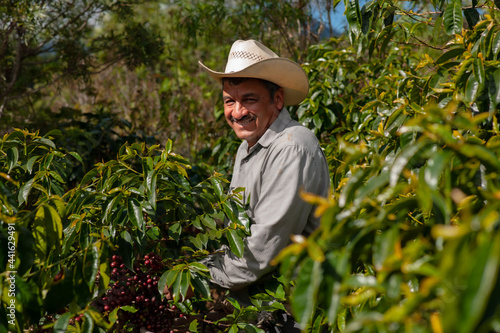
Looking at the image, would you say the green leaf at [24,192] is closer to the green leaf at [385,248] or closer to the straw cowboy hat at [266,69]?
the straw cowboy hat at [266,69]

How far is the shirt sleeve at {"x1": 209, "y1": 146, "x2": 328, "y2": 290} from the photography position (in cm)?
206

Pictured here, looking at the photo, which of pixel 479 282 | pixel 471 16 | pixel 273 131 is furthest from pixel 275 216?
pixel 479 282

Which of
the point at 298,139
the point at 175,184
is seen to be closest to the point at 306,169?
the point at 298,139

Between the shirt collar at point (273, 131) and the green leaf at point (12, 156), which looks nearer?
the green leaf at point (12, 156)

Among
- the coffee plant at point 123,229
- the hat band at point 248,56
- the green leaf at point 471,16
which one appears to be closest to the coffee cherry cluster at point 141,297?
the coffee plant at point 123,229

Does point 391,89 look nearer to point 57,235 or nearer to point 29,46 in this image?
point 57,235

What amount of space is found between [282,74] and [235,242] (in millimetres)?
993

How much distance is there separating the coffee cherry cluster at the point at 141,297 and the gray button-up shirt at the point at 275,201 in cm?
30

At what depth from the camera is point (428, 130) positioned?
1000mm

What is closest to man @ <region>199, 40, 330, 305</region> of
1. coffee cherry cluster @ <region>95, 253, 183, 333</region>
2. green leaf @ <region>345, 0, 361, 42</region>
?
coffee cherry cluster @ <region>95, 253, 183, 333</region>

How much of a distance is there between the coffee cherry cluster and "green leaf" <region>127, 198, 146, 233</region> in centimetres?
25

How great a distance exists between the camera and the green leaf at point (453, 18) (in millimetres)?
1914

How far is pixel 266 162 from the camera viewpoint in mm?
2285

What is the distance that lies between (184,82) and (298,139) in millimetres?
4848
